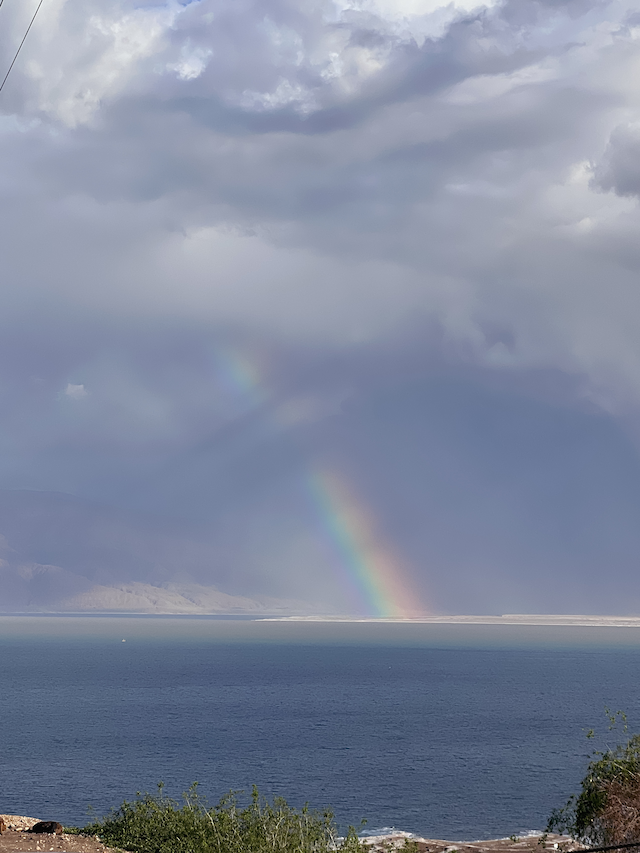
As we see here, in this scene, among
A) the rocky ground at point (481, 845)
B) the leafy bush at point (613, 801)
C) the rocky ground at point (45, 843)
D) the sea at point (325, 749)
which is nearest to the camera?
the rocky ground at point (45, 843)

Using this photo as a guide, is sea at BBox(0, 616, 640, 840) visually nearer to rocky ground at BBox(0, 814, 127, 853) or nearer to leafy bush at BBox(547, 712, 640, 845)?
leafy bush at BBox(547, 712, 640, 845)

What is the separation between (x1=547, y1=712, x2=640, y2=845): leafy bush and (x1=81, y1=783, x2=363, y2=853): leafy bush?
8503 millimetres

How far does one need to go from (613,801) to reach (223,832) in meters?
13.0

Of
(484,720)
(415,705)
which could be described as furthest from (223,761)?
(415,705)

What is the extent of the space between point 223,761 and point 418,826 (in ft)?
113

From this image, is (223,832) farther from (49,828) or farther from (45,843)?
(45,843)

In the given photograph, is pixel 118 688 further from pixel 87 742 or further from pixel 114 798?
pixel 114 798

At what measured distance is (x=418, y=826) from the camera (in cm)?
6944

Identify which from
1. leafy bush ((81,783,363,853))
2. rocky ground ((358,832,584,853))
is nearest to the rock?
leafy bush ((81,783,363,853))

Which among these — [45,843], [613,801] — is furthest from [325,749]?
[45,843]

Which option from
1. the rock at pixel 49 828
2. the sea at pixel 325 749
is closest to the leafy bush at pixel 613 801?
the rock at pixel 49 828

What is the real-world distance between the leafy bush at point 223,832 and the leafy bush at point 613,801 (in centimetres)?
850

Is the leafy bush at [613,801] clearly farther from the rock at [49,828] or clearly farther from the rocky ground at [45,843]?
the rock at [49,828]

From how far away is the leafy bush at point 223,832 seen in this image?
84.2 ft
